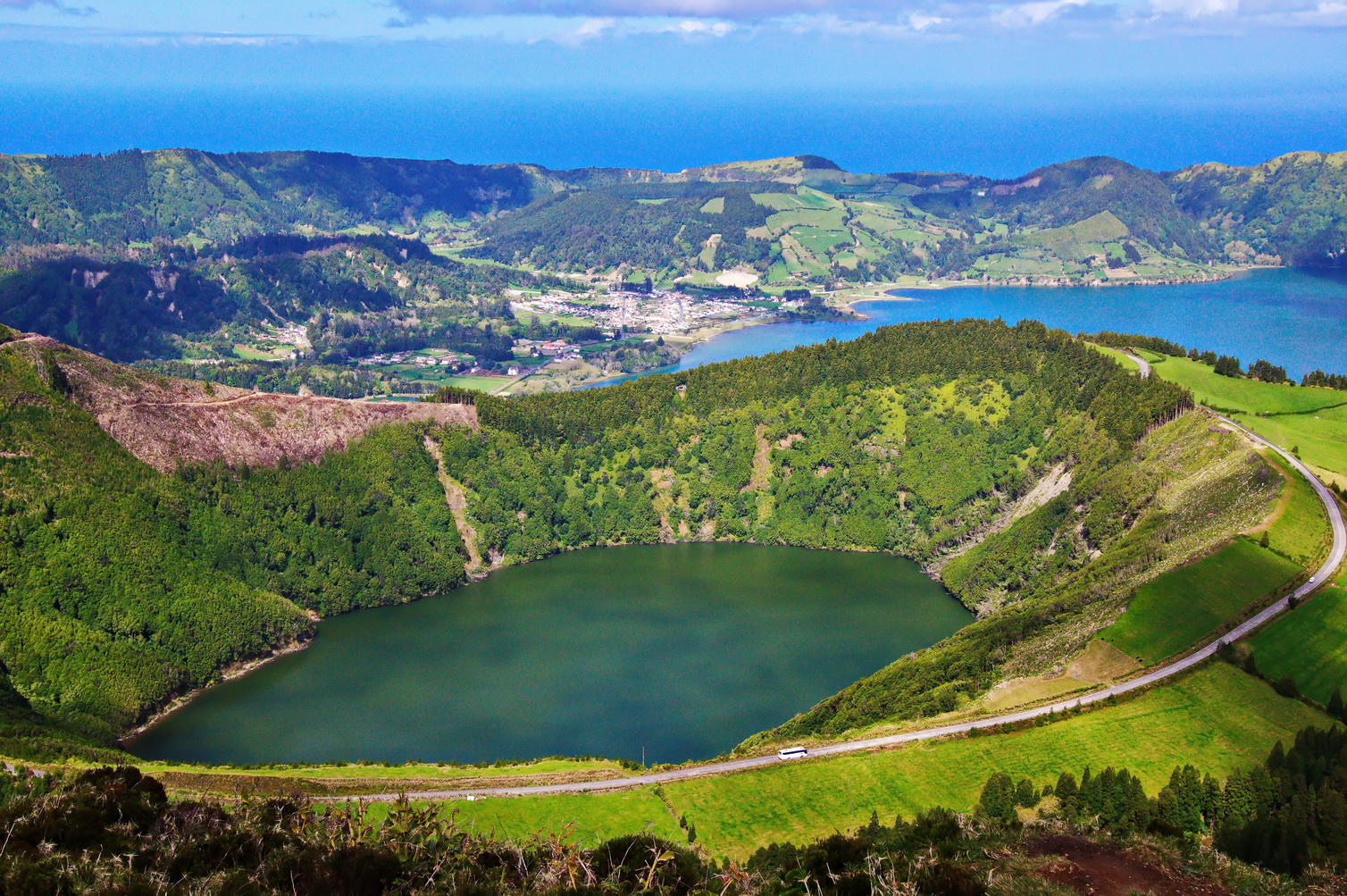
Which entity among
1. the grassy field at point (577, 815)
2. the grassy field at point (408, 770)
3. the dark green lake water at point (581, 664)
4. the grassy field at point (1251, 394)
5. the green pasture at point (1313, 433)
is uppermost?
the grassy field at point (1251, 394)

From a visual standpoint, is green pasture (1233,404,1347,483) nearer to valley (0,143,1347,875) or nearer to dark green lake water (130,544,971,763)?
valley (0,143,1347,875)

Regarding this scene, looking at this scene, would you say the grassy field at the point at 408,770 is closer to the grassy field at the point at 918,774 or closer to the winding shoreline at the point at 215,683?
the grassy field at the point at 918,774

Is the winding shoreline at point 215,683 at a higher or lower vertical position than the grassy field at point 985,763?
lower

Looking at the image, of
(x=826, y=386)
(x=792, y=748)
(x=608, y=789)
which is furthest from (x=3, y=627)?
(x=826, y=386)

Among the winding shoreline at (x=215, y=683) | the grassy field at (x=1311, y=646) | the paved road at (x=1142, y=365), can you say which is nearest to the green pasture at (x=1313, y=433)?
the paved road at (x=1142, y=365)

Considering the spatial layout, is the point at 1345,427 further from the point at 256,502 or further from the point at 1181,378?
the point at 256,502
